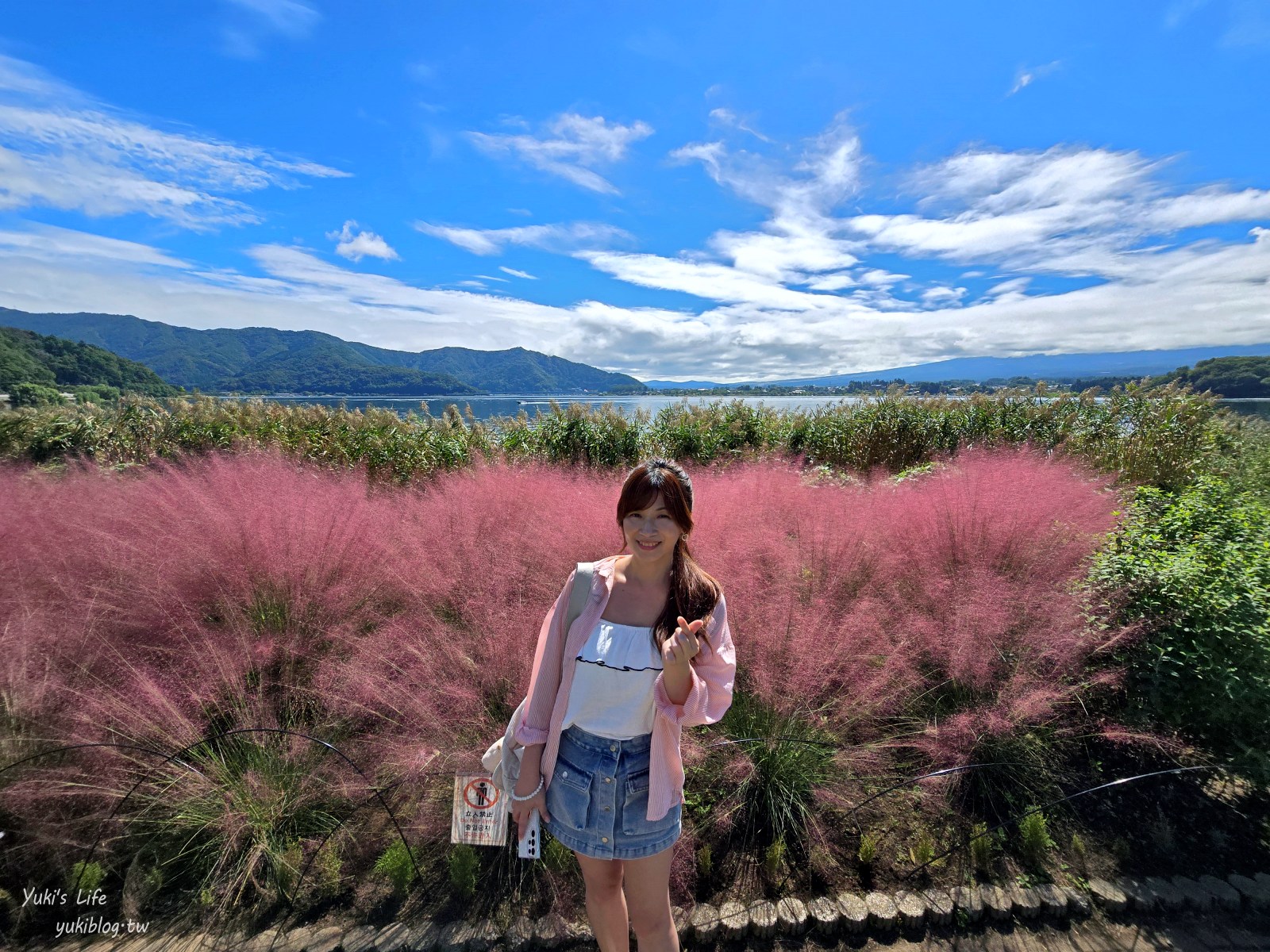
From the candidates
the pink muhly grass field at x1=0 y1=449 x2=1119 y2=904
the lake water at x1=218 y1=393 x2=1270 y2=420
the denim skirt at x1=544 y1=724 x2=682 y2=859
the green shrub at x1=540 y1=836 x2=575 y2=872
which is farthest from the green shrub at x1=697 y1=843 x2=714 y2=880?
the lake water at x1=218 y1=393 x2=1270 y2=420

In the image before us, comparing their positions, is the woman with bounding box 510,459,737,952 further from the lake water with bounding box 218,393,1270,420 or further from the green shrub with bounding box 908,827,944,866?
the lake water with bounding box 218,393,1270,420

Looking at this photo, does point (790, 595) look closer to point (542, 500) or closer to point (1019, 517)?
point (1019, 517)

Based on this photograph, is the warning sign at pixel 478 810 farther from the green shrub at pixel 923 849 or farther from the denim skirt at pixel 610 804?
the green shrub at pixel 923 849

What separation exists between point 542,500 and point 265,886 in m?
3.04

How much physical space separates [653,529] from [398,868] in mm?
2036

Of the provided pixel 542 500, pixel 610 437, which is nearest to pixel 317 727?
pixel 542 500

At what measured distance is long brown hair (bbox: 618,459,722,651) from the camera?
182cm

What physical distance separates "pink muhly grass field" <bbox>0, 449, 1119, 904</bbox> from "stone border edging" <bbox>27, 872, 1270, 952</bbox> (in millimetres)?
459

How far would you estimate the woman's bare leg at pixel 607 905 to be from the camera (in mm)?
1873

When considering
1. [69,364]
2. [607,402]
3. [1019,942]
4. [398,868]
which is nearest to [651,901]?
[398,868]

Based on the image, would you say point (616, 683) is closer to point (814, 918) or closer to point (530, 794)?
point (530, 794)

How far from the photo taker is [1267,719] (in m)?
2.61

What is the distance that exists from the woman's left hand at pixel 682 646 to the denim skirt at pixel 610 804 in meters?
0.39

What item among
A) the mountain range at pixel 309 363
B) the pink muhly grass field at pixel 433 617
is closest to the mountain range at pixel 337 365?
the mountain range at pixel 309 363
